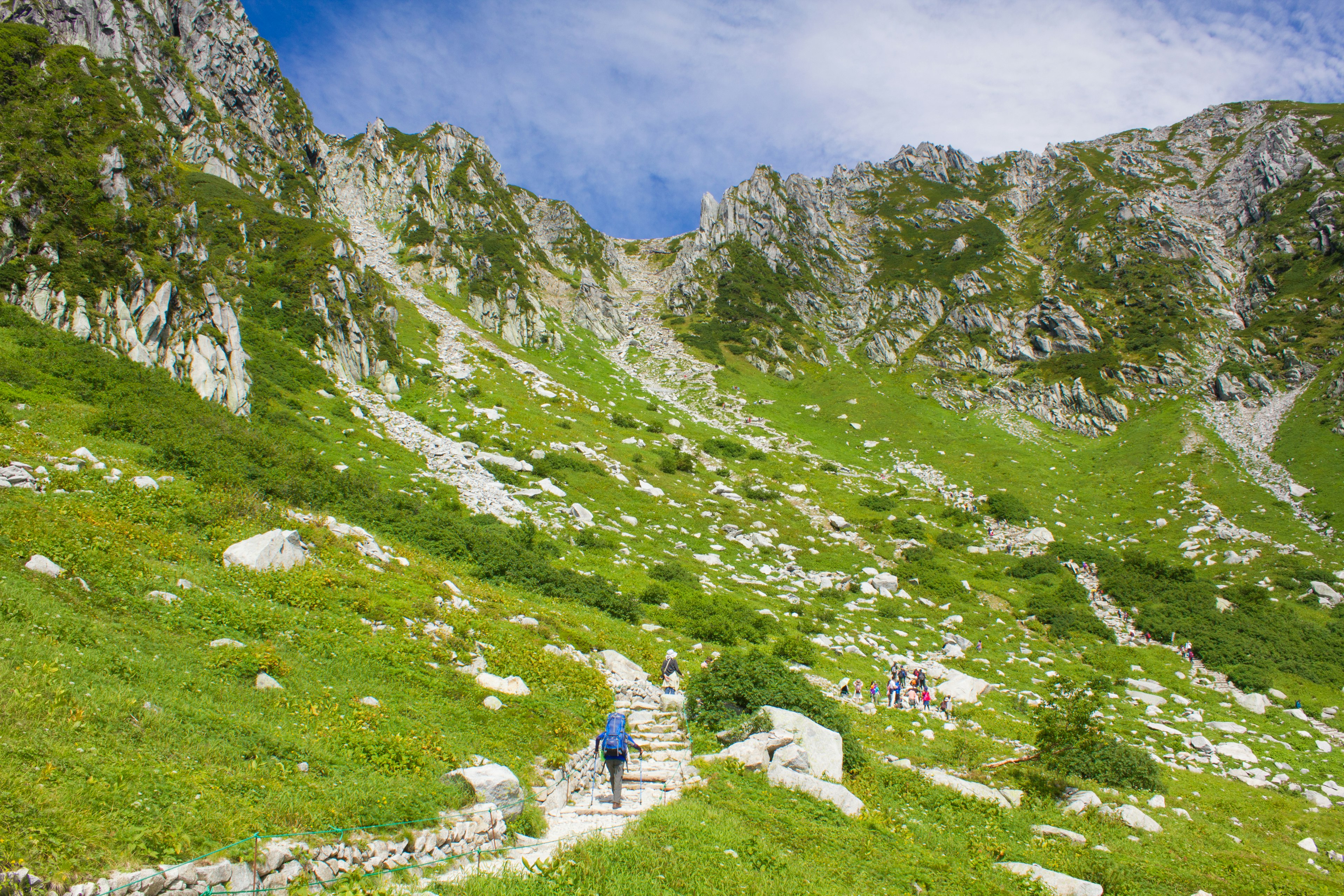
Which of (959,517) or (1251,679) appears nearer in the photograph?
(1251,679)

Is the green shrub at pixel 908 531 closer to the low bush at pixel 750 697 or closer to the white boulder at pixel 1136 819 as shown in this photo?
the low bush at pixel 750 697

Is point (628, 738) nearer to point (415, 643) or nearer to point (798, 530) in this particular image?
point (415, 643)

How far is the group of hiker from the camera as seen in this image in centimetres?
1823

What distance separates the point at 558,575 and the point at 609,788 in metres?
10.8

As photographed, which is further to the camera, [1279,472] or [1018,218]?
[1018,218]

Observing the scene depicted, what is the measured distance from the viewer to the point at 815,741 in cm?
1191

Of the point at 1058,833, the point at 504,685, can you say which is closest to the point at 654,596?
the point at 504,685

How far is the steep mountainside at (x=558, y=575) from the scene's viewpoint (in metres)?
7.66

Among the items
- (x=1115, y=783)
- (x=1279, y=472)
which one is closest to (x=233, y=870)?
(x=1115, y=783)

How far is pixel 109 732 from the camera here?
21.9 ft

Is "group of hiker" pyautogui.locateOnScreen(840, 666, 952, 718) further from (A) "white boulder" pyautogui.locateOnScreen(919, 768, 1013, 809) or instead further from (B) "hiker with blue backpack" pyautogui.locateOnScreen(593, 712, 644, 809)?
(B) "hiker with blue backpack" pyautogui.locateOnScreen(593, 712, 644, 809)

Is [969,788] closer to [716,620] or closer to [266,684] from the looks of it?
[716,620]

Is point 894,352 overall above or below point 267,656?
above

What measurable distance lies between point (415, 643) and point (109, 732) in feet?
18.7
